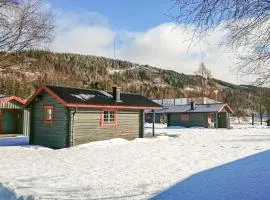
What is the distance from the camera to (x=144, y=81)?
644 feet

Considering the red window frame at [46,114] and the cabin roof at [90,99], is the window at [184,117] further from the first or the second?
the red window frame at [46,114]

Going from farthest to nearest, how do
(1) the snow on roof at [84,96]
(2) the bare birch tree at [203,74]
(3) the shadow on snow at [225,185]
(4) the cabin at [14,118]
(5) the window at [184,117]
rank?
(2) the bare birch tree at [203,74], (5) the window at [184,117], (4) the cabin at [14,118], (1) the snow on roof at [84,96], (3) the shadow on snow at [225,185]

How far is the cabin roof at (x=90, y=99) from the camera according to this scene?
21.4 metres

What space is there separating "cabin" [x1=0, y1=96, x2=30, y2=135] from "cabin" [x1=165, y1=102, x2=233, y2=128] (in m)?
23.9

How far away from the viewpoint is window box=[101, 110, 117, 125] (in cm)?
2354

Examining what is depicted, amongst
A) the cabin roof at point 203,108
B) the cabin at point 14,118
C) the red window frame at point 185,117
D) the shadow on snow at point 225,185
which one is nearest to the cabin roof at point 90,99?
the cabin at point 14,118

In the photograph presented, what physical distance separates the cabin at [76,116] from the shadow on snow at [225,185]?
1152cm

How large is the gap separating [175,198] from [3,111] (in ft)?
82.3

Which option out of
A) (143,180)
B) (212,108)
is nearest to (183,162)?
(143,180)

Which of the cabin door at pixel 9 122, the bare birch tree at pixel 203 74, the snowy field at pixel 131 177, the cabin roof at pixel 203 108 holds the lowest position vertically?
the snowy field at pixel 131 177

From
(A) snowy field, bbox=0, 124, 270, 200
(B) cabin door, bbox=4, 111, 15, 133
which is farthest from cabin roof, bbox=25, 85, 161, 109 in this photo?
(B) cabin door, bbox=4, 111, 15, 133

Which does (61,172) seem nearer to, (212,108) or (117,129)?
(117,129)

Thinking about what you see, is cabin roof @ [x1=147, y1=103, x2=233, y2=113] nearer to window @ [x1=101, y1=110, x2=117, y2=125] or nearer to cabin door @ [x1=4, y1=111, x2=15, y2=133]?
window @ [x1=101, y1=110, x2=117, y2=125]

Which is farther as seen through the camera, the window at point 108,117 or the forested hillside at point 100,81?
the forested hillside at point 100,81
